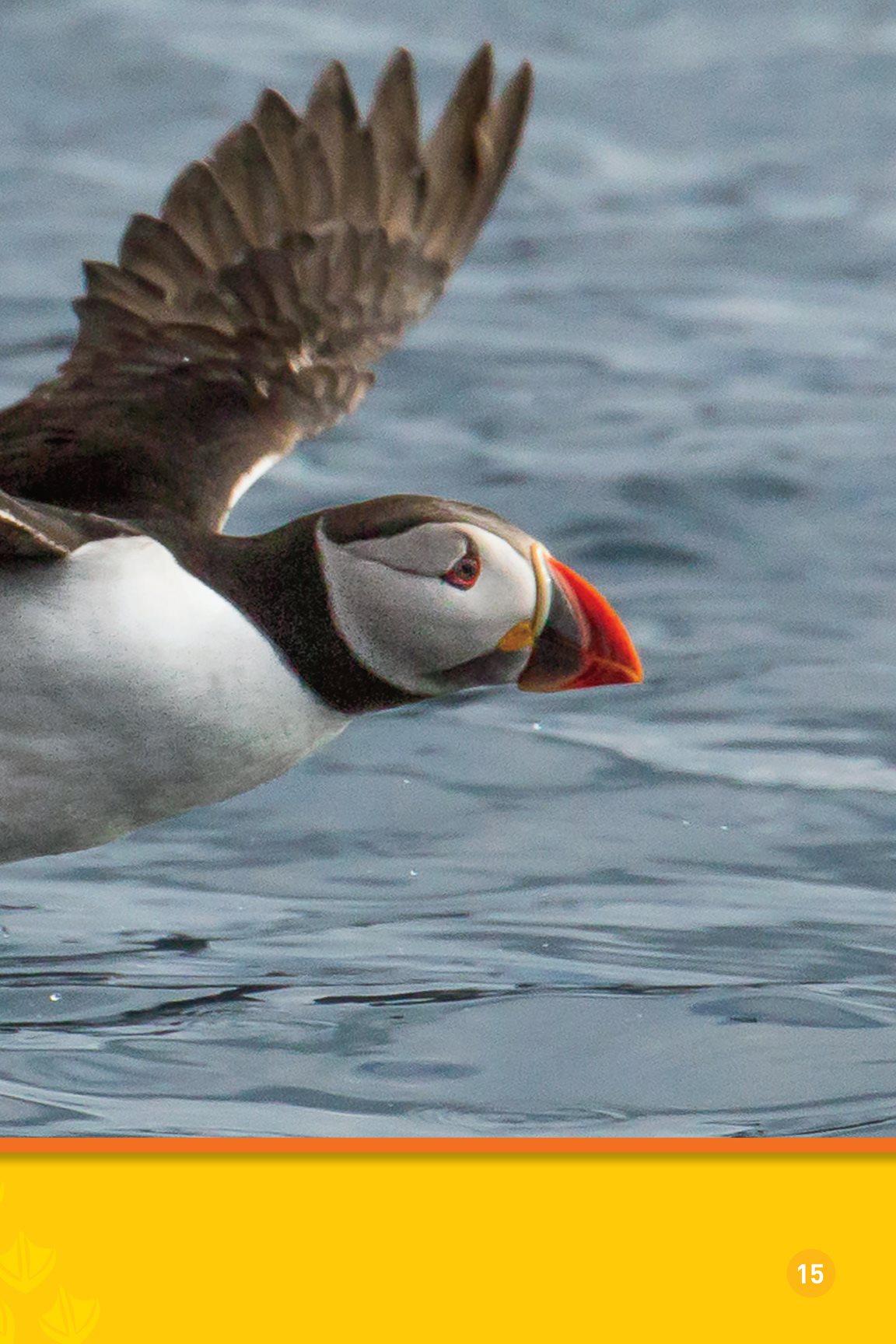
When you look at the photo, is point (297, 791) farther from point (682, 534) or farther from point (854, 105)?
point (854, 105)

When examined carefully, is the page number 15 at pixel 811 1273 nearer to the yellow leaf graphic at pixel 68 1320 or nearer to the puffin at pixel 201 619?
the yellow leaf graphic at pixel 68 1320

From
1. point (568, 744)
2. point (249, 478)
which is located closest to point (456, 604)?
point (249, 478)

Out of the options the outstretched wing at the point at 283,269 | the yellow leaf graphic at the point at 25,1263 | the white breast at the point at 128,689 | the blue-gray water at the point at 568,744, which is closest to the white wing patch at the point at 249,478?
the outstretched wing at the point at 283,269

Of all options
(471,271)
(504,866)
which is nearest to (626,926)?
(504,866)

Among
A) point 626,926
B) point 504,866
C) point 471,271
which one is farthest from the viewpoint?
point 471,271

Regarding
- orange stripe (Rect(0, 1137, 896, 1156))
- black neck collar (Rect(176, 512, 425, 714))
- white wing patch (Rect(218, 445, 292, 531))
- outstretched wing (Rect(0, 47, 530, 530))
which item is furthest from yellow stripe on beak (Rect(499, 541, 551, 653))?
orange stripe (Rect(0, 1137, 896, 1156))

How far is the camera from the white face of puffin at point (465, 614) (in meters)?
5.77

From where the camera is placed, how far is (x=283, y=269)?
25.3 ft

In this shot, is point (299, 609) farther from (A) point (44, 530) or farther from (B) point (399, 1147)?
(B) point (399, 1147)

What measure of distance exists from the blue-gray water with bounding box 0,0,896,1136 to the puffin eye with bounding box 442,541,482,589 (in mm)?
1990

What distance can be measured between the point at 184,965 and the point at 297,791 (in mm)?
2517

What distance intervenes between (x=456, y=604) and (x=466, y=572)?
82 mm

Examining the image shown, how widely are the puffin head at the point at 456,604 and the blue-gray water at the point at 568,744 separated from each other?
5.69 ft

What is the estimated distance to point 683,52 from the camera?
29.2m
